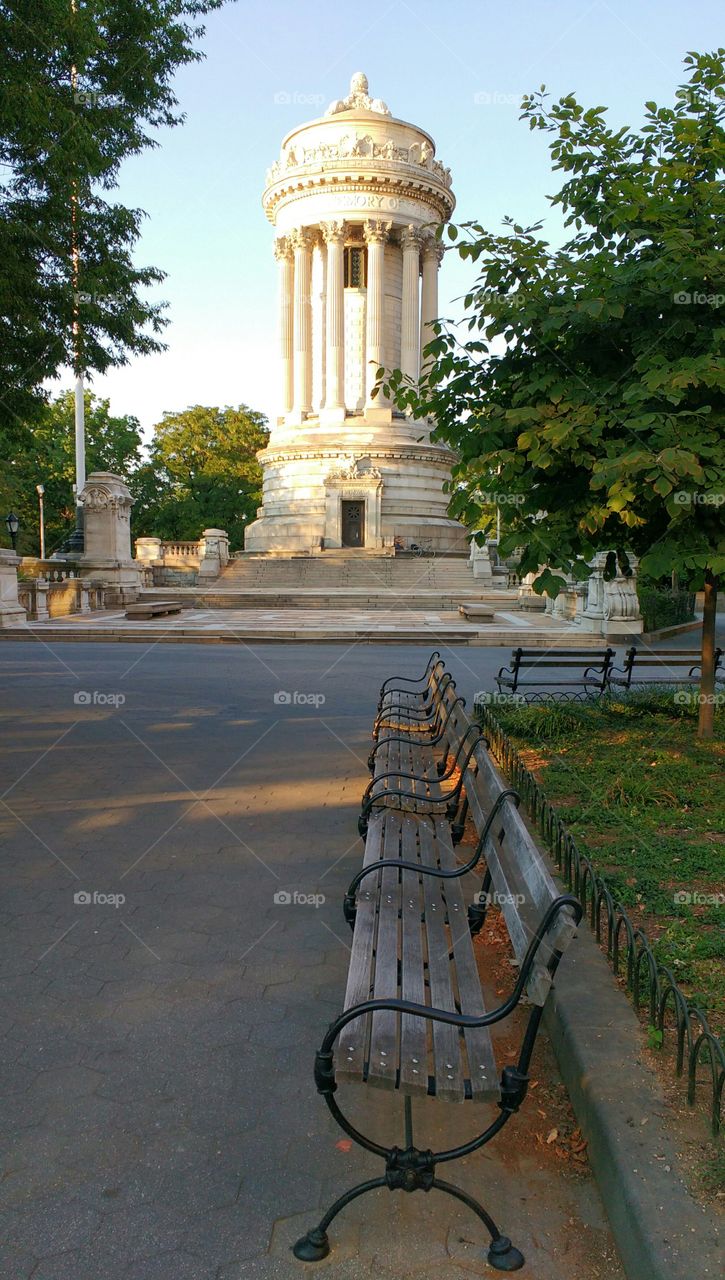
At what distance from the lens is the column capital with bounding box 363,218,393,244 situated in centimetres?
5122

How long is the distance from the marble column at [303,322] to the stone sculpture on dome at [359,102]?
8930mm

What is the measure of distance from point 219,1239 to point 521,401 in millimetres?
5397

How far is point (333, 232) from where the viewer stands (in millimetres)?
51625

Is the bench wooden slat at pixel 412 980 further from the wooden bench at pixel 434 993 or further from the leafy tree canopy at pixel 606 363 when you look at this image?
the leafy tree canopy at pixel 606 363

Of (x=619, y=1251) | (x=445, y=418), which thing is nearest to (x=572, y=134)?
(x=445, y=418)

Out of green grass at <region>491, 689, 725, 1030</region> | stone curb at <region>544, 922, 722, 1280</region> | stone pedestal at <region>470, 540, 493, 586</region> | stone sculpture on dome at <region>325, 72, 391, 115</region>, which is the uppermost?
stone sculpture on dome at <region>325, 72, 391, 115</region>

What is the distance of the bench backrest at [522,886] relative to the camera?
269 centimetres

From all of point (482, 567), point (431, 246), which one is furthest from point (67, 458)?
point (482, 567)

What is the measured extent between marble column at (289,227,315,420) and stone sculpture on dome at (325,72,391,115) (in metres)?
8.93

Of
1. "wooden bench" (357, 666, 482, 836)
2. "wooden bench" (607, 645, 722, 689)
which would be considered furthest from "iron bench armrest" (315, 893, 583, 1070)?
"wooden bench" (607, 645, 722, 689)

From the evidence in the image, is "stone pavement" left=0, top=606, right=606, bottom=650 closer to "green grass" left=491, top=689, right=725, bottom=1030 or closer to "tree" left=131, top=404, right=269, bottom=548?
"green grass" left=491, top=689, right=725, bottom=1030

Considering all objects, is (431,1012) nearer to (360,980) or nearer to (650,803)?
(360,980)

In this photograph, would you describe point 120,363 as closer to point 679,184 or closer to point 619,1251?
point 679,184

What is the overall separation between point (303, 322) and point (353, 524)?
48.5ft
